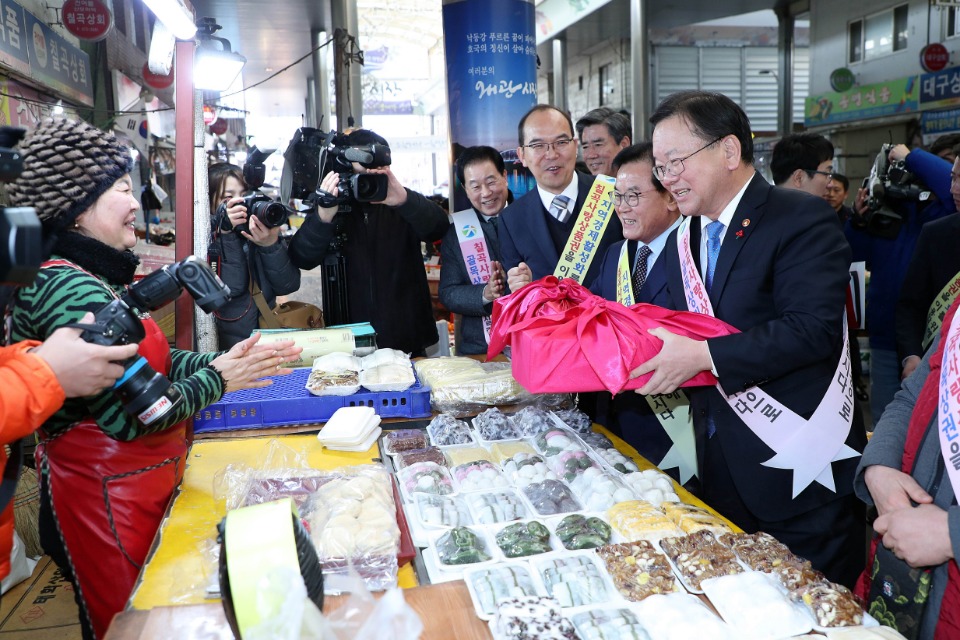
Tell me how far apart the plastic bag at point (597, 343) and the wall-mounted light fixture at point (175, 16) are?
1317 mm

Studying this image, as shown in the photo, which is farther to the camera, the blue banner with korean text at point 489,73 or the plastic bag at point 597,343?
the blue banner with korean text at point 489,73

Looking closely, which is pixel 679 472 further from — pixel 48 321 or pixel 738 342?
pixel 48 321

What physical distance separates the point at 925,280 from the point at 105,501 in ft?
10.3

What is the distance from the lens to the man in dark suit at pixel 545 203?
9.92ft

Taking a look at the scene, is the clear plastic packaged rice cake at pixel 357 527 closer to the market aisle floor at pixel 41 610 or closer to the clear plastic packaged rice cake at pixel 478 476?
the clear plastic packaged rice cake at pixel 478 476

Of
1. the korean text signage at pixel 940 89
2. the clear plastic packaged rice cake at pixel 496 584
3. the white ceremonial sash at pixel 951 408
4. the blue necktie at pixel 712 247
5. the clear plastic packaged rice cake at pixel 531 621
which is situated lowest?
the clear plastic packaged rice cake at pixel 496 584

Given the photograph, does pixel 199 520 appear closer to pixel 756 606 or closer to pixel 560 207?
pixel 756 606

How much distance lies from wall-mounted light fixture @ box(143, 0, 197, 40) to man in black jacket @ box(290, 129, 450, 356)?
3.67 feet

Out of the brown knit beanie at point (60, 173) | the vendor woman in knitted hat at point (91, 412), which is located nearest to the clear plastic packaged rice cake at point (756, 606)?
the vendor woman in knitted hat at point (91, 412)

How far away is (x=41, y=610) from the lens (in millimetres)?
2945

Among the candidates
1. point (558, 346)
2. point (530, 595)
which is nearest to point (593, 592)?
point (530, 595)

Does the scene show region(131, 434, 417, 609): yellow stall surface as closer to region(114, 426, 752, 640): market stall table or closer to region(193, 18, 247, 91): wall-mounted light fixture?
region(114, 426, 752, 640): market stall table

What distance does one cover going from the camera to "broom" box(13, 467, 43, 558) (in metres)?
3.19

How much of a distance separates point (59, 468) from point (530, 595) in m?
1.12
